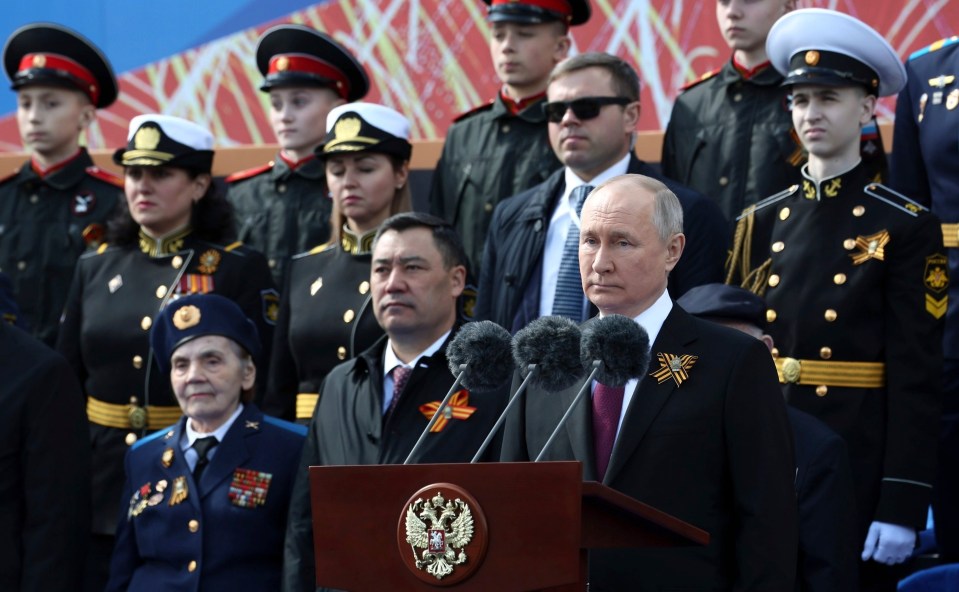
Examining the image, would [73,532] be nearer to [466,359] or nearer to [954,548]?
[466,359]

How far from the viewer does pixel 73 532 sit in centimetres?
486

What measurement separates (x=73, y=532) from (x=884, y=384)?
2.50m

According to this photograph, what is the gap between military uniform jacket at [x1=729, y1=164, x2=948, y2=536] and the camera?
185 inches

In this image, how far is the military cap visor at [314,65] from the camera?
660 centimetres

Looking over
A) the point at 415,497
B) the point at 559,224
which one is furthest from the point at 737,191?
the point at 415,497

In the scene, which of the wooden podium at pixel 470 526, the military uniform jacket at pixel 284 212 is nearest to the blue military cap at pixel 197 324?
the military uniform jacket at pixel 284 212

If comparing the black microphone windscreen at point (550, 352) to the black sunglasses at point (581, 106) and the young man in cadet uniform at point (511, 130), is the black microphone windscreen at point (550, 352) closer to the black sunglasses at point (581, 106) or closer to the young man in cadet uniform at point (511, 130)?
the black sunglasses at point (581, 106)

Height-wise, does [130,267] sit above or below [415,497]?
above

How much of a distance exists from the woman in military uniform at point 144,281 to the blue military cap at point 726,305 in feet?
6.74

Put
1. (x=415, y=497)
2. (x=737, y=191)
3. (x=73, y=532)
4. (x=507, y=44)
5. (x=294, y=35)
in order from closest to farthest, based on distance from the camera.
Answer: (x=415, y=497)
(x=73, y=532)
(x=737, y=191)
(x=507, y=44)
(x=294, y=35)

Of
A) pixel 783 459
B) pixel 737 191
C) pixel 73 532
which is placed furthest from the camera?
pixel 737 191

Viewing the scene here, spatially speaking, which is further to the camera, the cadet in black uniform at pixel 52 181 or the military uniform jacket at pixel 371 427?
the cadet in black uniform at pixel 52 181

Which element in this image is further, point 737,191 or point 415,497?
point 737,191

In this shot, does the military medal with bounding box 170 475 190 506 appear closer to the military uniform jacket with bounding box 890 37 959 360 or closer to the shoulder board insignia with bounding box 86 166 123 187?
the shoulder board insignia with bounding box 86 166 123 187
